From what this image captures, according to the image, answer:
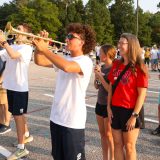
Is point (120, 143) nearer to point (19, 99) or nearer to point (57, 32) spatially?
point (19, 99)

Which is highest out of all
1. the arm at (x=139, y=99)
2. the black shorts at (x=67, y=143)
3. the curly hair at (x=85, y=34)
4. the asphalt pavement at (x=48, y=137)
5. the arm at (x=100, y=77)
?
the curly hair at (x=85, y=34)

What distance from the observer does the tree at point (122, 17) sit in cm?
7875

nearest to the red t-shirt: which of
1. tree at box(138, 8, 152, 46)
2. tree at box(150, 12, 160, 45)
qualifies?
tree at box(138, 8, 152, 46)

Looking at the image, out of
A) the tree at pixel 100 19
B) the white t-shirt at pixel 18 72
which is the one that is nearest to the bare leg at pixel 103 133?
the white t-shirt at pixel 18 72

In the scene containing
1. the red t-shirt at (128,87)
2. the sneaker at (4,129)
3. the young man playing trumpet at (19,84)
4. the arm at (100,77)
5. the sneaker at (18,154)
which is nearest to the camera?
the red t-shirt at (128,87)

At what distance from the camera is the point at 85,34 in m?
3.38

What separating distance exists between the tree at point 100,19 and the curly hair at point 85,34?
70144 mm

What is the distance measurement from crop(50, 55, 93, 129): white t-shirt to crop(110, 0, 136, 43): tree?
76250mm

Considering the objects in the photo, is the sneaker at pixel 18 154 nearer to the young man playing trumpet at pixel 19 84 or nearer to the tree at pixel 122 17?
the young man playing trumpet at pixel 19 84

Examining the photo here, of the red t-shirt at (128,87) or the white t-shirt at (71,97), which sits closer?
the white t-shirt at (71,97)

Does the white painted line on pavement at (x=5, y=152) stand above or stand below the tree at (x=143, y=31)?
below

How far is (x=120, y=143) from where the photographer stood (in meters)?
3.84

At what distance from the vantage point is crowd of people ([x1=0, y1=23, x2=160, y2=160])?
325 cm

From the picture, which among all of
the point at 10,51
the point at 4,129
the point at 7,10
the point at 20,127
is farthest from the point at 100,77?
the point at 7,10
